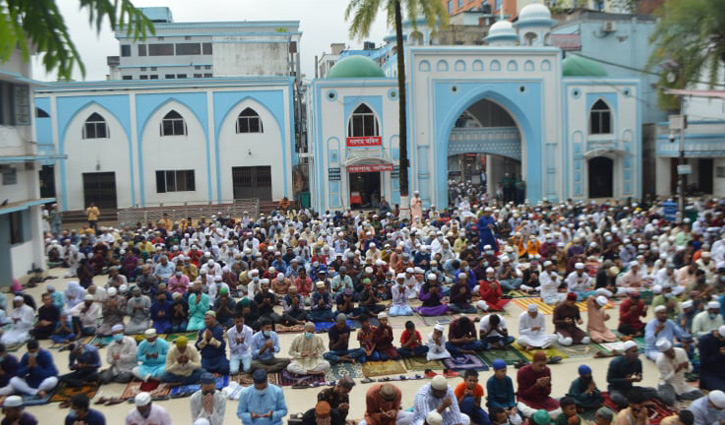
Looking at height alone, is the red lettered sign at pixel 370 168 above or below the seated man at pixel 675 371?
above

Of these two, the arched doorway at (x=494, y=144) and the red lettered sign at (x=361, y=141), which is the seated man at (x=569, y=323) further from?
the arched doorway at (x=494, y=144)

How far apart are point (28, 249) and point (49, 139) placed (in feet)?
38.8

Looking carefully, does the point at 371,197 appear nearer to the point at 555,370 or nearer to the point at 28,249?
the point at 28,249

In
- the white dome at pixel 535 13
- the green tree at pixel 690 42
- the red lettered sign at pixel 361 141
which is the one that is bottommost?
the red lettered sign at pixel 361 141

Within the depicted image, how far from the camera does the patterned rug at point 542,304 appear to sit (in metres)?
12.2

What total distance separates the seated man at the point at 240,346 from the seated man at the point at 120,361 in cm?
139

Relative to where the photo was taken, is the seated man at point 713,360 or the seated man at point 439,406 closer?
the seated man at point 439,406

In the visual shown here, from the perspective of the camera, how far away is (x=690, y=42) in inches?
965

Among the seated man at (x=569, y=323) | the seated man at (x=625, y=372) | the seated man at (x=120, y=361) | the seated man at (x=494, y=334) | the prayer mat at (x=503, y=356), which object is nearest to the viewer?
the seated man at (x=625, y=372)

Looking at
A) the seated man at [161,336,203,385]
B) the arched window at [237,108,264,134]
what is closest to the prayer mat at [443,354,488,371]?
the seated man at [161,336,203,385]

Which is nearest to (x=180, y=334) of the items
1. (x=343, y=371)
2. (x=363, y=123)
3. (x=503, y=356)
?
(x=343, y=371)

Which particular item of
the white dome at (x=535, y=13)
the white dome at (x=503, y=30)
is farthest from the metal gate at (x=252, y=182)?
the white dome at (x=535, y=13)

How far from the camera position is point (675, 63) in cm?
2503

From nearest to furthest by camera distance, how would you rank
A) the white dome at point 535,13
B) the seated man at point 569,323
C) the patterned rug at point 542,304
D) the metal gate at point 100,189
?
the seated man at point 569,323 → the patterned rug at point 542,304 → the metal gate at point 100,189 → the white dome at point 535,13
